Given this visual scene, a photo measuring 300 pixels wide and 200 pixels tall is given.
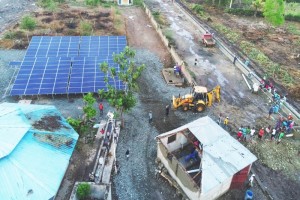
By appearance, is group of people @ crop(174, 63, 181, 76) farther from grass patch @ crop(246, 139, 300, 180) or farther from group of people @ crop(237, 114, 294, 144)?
grass patch @ crop(246, 139, 300, 180)

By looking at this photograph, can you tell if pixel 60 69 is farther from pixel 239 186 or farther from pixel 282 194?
pixel 282 194

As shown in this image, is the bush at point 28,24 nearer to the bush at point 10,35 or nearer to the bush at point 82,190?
the bush at point 10,35

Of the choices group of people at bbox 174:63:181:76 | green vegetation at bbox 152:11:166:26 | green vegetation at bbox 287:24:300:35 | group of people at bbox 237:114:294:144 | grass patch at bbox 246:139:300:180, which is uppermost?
green vegetation at bbox 152:11:166:26

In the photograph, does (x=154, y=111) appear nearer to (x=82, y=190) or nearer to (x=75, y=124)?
(x=75, y=124)

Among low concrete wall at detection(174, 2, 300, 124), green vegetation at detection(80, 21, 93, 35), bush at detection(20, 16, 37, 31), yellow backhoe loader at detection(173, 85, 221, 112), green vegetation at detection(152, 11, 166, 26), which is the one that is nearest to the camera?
yellow backhoe loader at detection(173, 85, 221, 112)

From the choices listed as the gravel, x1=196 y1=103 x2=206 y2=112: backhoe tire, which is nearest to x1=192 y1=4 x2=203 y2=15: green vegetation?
the gravel

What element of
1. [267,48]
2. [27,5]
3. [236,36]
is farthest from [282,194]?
[27,5]
